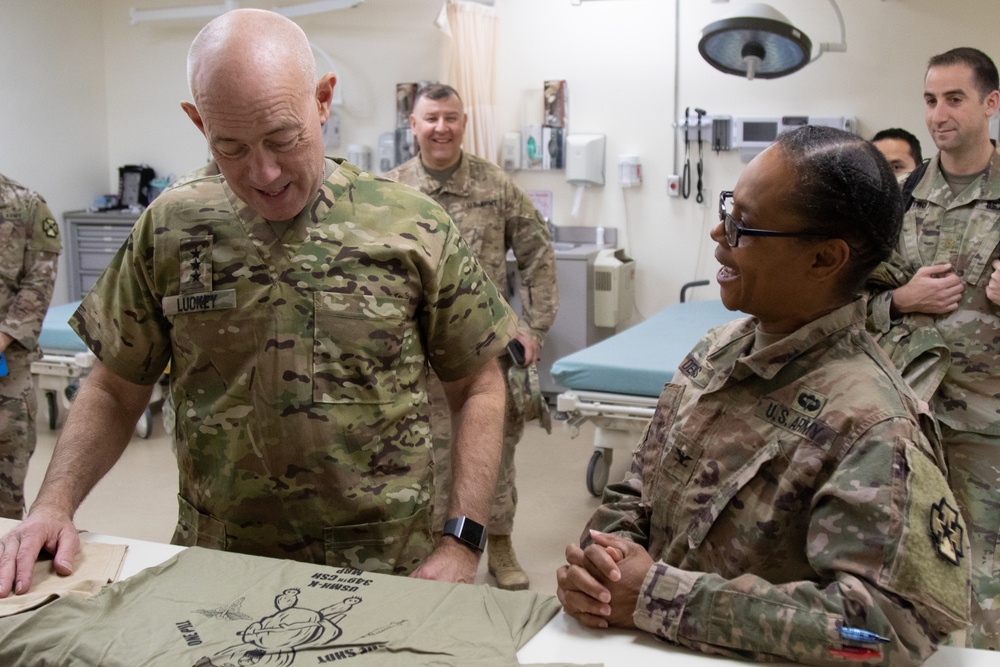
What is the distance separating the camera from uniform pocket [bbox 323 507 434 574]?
5.42 feet

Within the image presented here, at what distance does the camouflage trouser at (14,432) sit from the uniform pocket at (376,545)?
6.66ft

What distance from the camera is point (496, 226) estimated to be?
3.82 meters

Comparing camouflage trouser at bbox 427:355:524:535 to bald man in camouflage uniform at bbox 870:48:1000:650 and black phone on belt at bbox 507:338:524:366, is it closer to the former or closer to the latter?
black phone on belt at bbox 507:338:524:366

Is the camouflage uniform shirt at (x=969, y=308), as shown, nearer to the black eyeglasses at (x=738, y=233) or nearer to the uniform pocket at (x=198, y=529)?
the black eyeglasses at (x=738, y=233)

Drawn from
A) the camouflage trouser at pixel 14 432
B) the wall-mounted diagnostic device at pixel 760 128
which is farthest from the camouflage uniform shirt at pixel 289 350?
the wall-mounted diagnostic device at pixel 760 128

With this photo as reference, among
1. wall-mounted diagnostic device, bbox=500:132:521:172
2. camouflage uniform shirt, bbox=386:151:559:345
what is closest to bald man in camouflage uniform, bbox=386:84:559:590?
camouflage uniform shirt, bbox=386:151:559:345

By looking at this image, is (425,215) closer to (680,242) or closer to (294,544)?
(294,544)

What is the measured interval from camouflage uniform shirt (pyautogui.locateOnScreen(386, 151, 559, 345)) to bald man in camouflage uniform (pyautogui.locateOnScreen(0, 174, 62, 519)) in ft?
4.31

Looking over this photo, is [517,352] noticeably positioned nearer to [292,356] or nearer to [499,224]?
[499,224]

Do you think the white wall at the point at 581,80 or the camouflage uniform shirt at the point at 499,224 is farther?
the white wall at the point at 581,80

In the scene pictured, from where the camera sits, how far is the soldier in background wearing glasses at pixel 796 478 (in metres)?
1.19

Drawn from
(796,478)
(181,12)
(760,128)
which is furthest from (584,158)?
(796,478)

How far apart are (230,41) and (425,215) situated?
0.44 meters

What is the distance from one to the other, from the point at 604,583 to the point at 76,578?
79 cm
